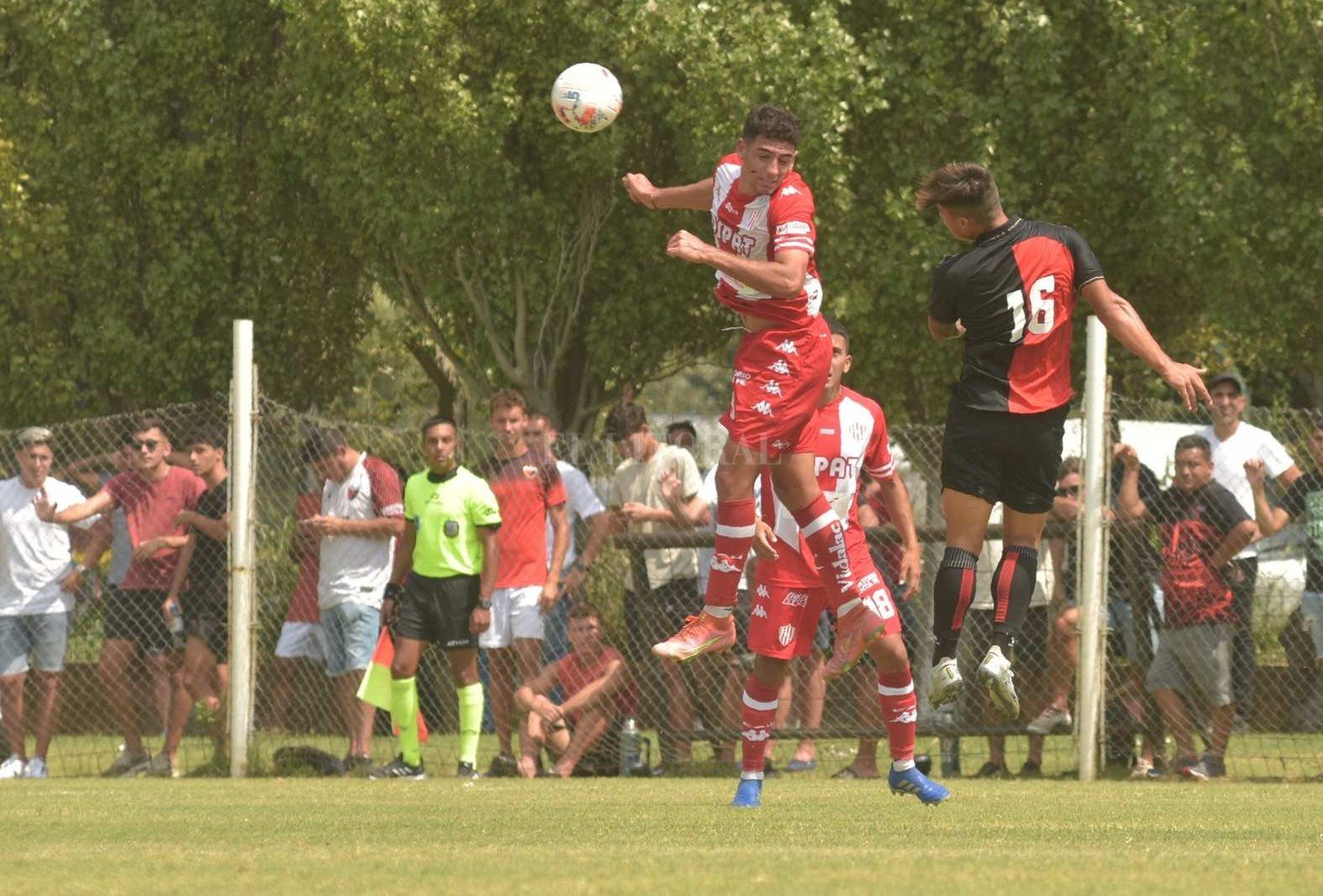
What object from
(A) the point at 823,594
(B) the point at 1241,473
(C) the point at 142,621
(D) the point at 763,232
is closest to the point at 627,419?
(C) the point at 142,621

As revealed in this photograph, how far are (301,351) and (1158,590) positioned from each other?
21.4 m

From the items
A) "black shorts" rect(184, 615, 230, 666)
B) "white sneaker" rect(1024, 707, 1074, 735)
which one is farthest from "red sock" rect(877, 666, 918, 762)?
"black shorts" rect(184, 615, 230, 666)

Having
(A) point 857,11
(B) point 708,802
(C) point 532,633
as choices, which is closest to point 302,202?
(A) point 857,11

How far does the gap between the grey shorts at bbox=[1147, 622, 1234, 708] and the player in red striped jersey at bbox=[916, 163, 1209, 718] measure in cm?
504

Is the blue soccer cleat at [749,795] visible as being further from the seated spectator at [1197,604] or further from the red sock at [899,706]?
the seated spectator at [1197,604]

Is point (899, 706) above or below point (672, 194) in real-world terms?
below

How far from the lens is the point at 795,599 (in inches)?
430

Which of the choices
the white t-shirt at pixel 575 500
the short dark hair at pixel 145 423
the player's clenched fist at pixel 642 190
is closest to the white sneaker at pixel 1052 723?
the white t-shirt at pixel 575 500

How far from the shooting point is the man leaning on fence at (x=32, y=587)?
15617mm

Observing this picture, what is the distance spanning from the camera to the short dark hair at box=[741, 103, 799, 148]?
9125 mm

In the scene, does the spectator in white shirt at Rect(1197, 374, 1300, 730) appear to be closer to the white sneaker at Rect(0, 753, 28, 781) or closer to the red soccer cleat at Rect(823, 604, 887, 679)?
the red soccer cleat at Rect(823, 604, 887, 679)

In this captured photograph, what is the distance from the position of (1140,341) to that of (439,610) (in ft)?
21.9

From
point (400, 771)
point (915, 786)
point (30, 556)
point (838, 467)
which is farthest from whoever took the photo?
point (30, 556)

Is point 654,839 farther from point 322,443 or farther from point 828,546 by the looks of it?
point 322,443
